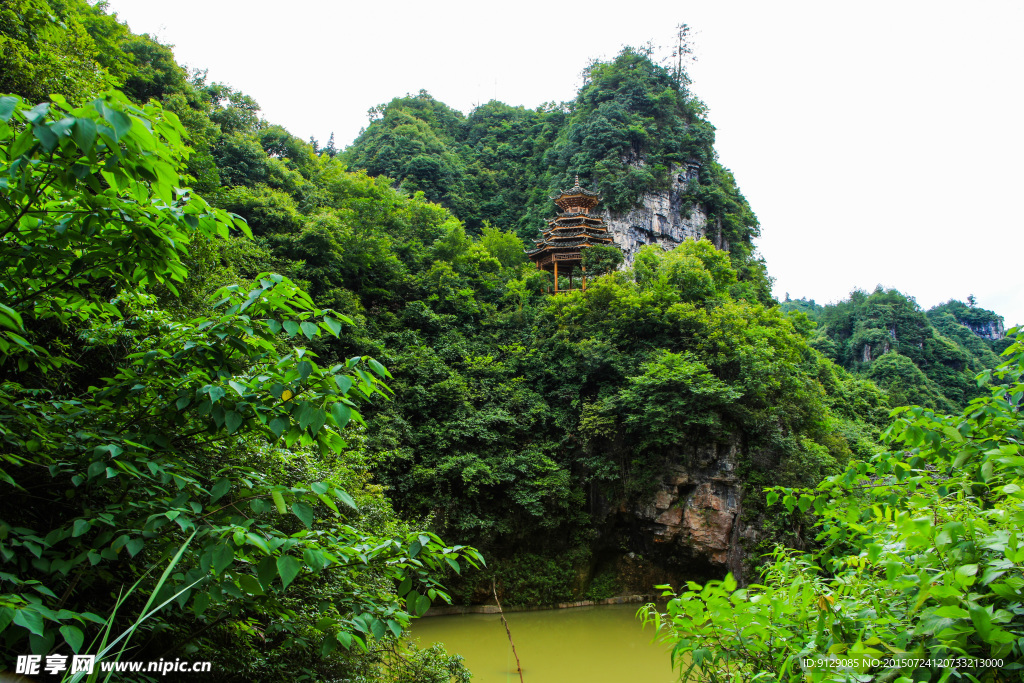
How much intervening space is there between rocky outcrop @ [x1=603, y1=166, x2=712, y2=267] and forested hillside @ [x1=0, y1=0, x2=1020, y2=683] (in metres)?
0.43

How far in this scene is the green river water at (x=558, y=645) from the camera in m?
7.16

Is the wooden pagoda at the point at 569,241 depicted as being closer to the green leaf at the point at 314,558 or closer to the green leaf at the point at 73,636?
the green leaf at the point at 314,558

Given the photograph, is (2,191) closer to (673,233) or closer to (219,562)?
(219,562)

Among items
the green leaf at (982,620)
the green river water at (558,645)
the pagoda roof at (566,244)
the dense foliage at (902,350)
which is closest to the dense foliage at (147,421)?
the green leaf at (982,620)

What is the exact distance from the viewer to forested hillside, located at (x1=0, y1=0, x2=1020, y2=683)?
4.30ft

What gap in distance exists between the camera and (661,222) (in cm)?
1941

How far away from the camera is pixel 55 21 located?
5703mm

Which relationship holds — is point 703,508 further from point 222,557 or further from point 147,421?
point 222,557

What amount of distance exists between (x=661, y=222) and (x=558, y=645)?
15224 millimetres

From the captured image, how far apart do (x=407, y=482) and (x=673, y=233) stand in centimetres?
1437

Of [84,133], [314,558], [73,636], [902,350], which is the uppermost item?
[902,350]

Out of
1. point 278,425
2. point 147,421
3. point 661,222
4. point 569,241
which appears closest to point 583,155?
point 661,222

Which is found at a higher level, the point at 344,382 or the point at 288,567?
the point at 344,382

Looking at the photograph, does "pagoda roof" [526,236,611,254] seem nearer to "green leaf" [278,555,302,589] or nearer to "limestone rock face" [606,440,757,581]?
"limestone rock face" [606,440,757,581]
